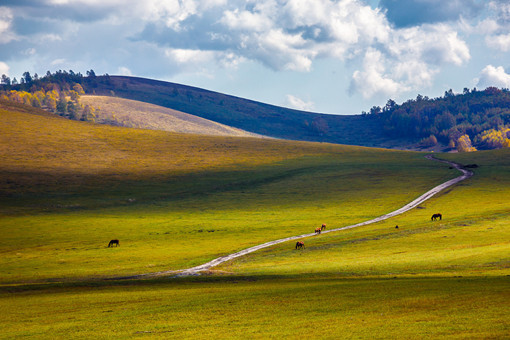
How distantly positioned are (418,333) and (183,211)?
2935 inches

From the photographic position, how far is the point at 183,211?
92562 mm

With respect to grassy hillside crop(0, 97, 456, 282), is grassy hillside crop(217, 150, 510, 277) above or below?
below

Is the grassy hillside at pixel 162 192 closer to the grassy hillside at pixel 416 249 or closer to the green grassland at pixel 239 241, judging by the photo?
the green grassland at pixel 239 241

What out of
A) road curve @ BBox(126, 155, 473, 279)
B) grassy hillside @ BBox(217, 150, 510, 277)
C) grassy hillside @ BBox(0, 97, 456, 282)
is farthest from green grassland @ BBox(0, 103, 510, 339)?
road curve @ BBox(126, 155, 473, 279)

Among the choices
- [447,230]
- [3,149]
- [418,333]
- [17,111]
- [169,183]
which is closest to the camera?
[418,333]

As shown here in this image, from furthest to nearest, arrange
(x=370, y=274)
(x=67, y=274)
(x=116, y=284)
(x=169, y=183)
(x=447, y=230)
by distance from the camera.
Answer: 1. (x=169, y=183)
2. (x=447, y=230)
3. (x=67, y=274)
4. (x=116, y=284)
5. (x=370, y=274)

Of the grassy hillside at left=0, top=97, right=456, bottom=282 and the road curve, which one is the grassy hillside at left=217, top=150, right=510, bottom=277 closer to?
the road curve

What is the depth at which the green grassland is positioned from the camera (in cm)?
2534

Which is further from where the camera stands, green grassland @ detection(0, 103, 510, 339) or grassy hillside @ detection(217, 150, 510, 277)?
grassy hillside @ detection(217, 150, 510, 277)

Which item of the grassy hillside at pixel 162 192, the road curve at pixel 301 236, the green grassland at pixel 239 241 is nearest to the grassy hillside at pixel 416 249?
the green grassland at pixel 239 241

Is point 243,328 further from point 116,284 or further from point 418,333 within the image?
point 116,284

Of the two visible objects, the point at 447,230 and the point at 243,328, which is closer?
the point at 243,328

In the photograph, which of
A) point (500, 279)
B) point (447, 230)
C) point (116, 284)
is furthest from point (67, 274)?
point (447, 230)

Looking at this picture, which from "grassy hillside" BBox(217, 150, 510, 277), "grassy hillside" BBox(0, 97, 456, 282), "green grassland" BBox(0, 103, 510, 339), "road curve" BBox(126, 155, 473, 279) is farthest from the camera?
"grassy hillside" BBox(0, 97, 456, 282)
